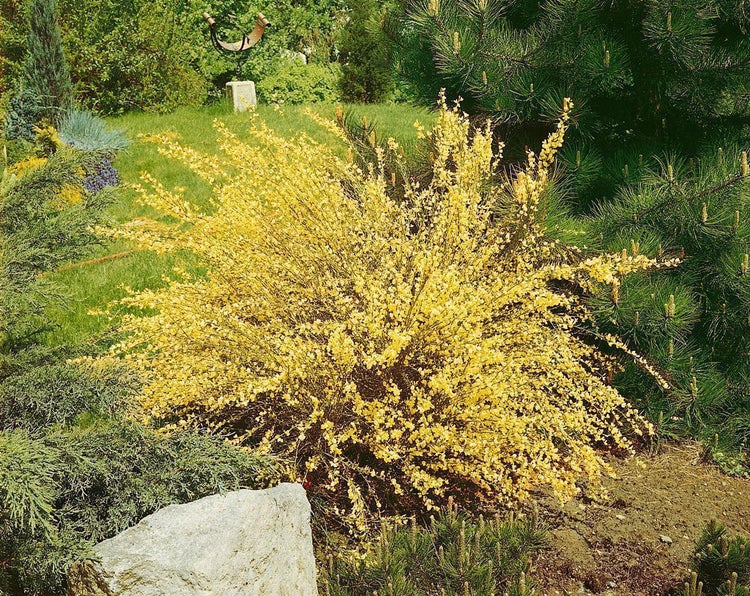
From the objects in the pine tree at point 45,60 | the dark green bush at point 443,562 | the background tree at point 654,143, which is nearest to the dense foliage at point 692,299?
the background tree at point 654,143

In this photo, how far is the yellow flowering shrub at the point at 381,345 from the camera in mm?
3064

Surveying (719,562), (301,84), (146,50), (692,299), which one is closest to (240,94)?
(146,50)

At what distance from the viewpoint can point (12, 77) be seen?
988cm

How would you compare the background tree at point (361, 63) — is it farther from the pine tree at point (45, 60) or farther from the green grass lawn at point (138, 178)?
the pine tree at point (45, 60)

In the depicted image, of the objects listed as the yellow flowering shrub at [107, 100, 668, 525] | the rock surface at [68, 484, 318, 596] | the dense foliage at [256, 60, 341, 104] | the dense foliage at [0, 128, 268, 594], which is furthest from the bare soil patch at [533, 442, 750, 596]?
the dense foliage at [256, 60, 341, 104]

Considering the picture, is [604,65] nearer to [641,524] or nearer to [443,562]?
[641,524]

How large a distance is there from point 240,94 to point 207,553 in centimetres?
900

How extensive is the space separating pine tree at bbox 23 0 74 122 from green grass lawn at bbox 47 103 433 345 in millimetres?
866

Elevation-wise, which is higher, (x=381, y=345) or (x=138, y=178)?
(x=381, y=345)

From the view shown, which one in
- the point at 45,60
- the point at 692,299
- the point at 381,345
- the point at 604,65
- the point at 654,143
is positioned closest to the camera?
the point at 381,345

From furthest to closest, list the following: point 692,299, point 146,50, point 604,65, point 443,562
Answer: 1. point 146,50
2. point 604,65
3. point 692,299
4. point 443,562

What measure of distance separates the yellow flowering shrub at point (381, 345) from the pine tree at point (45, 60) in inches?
196

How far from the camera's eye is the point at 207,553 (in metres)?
2.24

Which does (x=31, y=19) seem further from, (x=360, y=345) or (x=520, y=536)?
(x=520, y=536)
